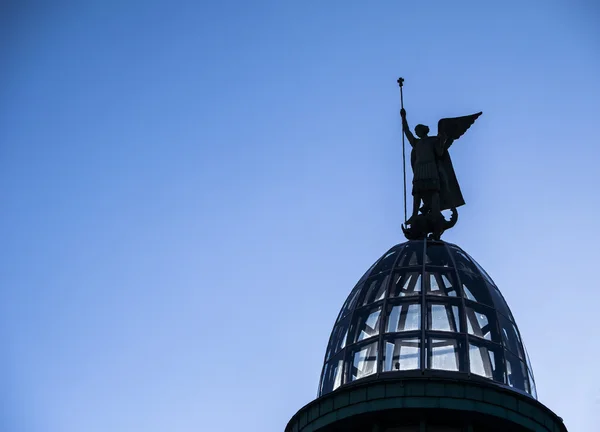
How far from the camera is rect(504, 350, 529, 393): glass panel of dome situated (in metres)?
42.3

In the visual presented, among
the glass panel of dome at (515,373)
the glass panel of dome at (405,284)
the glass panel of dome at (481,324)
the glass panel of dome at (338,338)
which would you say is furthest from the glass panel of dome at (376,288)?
the glass panel of dome at (515,373)

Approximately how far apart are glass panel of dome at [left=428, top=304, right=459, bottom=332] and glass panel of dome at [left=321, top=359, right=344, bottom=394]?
125 inches

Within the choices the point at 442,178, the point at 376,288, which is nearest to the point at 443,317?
the point at 376,288

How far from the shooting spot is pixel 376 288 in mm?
45031

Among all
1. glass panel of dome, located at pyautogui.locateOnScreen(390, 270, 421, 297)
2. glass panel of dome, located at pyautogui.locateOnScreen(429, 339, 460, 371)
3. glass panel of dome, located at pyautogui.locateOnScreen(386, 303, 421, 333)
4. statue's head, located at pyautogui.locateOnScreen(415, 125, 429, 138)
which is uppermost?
statue's head, located at pyautogui.locateOnScreen(415, 125, 429, 138)

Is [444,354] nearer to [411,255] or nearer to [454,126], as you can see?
[411,255]

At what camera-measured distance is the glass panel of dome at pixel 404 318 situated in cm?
4256

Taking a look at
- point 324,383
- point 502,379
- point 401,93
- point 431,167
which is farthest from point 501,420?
point 401,93

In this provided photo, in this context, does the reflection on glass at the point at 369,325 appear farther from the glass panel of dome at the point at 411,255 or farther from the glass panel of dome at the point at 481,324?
the glass panel of dome at the point at 481,324

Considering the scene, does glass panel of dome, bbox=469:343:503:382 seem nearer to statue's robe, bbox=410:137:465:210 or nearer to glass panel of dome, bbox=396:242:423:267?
glass panel of dome, bbox=396:242:423:267

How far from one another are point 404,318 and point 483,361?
8.96ft

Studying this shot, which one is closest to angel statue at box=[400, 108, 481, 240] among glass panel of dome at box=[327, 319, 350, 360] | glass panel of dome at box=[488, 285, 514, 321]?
glass panel of dome at box=[488, 285, 514, 321]

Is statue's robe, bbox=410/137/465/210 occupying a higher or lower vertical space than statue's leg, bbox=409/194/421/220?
higher

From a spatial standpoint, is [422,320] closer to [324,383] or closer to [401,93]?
[324,383]
